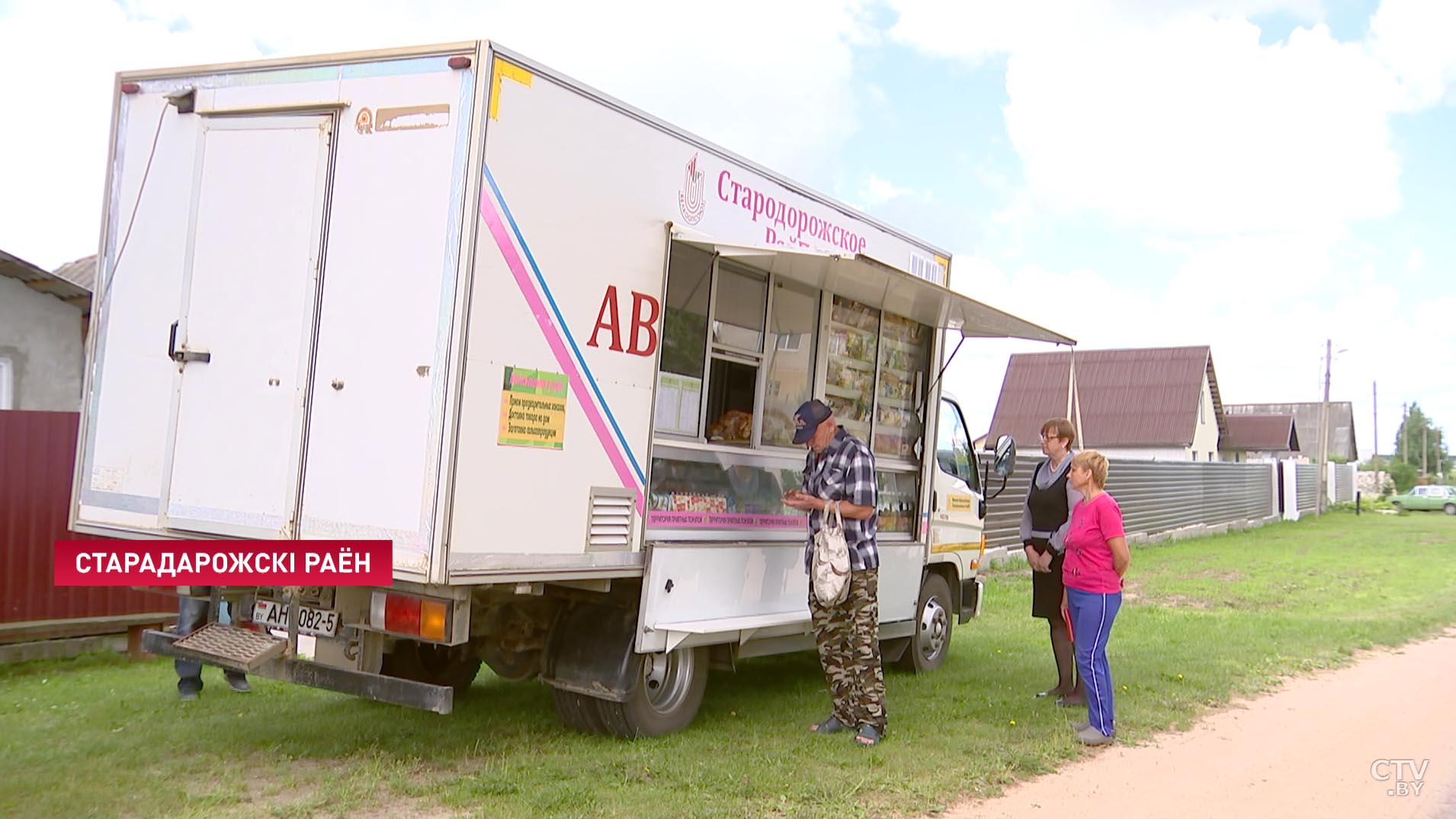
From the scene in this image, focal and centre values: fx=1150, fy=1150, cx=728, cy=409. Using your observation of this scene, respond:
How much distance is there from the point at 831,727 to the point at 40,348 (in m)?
11.2

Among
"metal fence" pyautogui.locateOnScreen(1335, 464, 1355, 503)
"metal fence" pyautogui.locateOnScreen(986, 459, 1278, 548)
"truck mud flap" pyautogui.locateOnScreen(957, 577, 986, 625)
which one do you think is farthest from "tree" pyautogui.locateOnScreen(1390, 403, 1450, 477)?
"truck mud flap" pyautogui.locateOnScreen(957, 577, 986, 625)

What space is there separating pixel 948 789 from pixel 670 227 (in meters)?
3.05

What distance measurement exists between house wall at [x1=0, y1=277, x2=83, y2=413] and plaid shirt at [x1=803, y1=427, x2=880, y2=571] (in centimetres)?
1040

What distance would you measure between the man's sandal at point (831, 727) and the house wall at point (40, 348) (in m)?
10.5

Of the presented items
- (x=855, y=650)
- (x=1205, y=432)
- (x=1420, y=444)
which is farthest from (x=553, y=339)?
(x=1420, y=444)

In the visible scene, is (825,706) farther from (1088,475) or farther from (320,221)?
(320,221)

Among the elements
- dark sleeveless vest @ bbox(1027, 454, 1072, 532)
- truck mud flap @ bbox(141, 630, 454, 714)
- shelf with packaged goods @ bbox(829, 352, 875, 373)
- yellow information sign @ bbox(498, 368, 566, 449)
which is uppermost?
shelf with packaged goods @ bbox(829, 352, 875, 373)

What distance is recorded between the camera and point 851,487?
6246 millimetres

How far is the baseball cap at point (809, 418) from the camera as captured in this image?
20.6 feet

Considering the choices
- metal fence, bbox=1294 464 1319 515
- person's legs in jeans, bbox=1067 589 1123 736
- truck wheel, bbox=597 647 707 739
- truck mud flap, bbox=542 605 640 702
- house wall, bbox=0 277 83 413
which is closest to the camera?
truck mud flap, bbox=542 605 640 702

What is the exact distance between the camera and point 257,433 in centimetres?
524

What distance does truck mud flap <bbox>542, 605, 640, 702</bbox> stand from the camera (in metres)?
5.71

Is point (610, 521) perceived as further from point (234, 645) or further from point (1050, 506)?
point (1050, 506)

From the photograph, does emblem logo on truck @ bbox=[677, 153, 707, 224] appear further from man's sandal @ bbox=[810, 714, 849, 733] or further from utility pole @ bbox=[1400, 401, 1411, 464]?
utility pole @ bbox=[1400, 401, 1411, 464]
